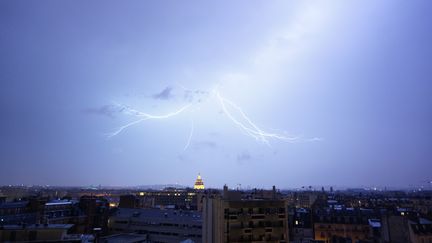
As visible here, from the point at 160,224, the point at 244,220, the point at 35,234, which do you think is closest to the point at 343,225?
the point at 244,220

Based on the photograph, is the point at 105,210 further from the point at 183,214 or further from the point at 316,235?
the point at 316,235

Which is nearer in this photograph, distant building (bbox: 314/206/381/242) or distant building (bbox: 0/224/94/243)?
distant building (bbox: 0/224/94/243)

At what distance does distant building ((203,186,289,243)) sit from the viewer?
163 feet

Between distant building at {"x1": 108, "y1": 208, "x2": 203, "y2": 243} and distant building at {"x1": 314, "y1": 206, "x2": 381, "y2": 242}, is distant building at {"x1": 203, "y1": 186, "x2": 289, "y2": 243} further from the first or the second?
distant building at {"x1": 314, "y1": 206, "x2": 381, "y2": 242}

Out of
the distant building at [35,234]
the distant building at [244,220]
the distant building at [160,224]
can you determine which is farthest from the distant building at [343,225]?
the distant building at [35,234]

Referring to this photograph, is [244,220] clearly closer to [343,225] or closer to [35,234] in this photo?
[35,234]

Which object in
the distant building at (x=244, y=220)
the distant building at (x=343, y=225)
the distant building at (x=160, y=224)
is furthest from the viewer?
the distant building at (x=343, y=225)

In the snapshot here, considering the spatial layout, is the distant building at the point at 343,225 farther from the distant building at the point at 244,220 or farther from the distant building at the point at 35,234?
the distant building at the point at 35,234

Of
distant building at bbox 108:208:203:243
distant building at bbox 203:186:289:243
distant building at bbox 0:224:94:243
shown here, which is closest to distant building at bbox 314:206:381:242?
distant building at bbox 203:186:289:243

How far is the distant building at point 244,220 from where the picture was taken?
49.5m

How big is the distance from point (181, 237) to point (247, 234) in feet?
89.0

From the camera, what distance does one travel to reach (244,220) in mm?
50844

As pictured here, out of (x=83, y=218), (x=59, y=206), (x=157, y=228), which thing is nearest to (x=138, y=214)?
(x=157, y=228)

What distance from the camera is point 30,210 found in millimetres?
71625
